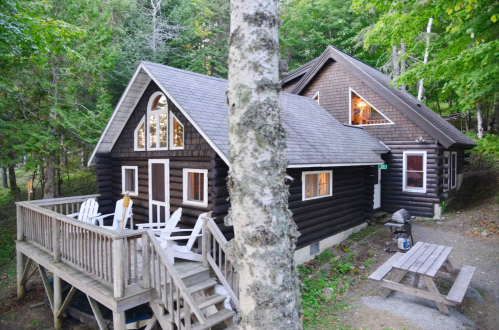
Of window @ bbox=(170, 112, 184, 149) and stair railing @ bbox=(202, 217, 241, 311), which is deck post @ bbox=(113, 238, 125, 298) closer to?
stair railing @ bbox=(202, 217, 241, 311)

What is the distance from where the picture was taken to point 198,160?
24.7 feet

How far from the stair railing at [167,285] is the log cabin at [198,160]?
1.94 metres

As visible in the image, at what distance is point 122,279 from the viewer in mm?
4973

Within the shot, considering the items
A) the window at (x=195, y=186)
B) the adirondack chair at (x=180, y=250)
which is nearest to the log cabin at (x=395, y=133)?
the window at (x=195, y=186)

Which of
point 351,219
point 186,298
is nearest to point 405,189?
point 351,219

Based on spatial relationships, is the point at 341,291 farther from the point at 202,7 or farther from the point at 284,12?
the point at 284,12

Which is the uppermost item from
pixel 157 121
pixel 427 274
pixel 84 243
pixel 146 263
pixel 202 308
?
pixel 157 121

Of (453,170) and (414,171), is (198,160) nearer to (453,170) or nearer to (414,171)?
(414,171)

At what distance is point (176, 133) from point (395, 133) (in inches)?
373

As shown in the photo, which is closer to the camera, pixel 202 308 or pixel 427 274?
pixel 202 308

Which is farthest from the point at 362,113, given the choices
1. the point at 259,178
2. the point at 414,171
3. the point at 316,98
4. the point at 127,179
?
the point at 259,178

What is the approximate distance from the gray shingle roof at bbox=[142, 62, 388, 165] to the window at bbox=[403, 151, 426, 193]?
1.04 metres

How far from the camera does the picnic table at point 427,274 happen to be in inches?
216

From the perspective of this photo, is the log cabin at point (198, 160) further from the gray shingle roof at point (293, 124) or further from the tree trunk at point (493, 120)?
the tree trunk at point (493, 120)
